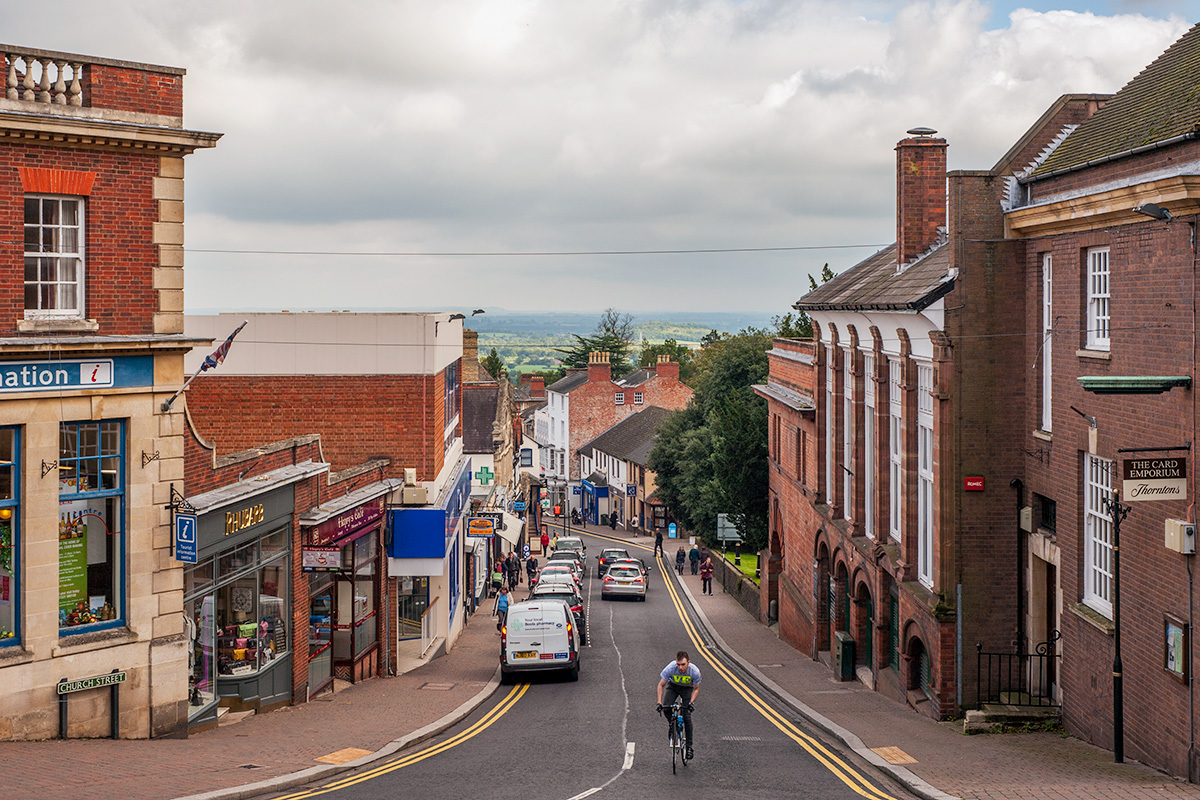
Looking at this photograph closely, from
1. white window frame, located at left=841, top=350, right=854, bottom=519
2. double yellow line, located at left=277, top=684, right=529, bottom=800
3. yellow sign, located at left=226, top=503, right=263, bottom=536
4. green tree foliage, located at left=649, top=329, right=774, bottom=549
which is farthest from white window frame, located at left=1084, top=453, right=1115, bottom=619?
green tree foliage, located at left=649, top=329, right=774, bottom=549

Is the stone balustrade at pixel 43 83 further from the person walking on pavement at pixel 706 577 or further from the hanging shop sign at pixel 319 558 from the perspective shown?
the person walking on pavement at pixel 706 577

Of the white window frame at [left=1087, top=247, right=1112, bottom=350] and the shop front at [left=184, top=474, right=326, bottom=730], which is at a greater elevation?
the white window frame at [left=1087, top=247, right=1112, bottom=350]

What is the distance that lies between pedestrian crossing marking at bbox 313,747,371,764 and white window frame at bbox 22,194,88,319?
7038 millimetres

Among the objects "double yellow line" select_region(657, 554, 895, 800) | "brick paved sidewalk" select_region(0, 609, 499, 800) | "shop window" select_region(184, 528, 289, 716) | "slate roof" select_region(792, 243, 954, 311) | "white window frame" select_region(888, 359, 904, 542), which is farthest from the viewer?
"white window frame" select_region(888, 359, 904, 542)

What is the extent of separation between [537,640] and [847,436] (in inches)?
368

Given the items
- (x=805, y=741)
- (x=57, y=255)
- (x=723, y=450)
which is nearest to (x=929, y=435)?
(x=805, y=741)

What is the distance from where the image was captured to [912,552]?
22891 millimetres

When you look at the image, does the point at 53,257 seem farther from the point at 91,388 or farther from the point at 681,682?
the point at 681,682

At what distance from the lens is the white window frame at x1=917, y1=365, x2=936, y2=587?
2188 centimetres

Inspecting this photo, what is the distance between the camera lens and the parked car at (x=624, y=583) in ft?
160

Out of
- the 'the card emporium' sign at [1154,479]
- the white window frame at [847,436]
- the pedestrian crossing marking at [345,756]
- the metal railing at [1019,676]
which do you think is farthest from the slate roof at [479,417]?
the 'the card emporium' sign at [1154,479]

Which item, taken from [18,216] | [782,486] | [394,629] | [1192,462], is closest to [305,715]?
[394,629]

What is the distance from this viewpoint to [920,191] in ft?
86.3

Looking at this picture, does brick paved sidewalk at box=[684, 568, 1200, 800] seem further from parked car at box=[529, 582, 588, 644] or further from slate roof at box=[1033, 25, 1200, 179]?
parked car at box=[529, 582, 588, 644]
